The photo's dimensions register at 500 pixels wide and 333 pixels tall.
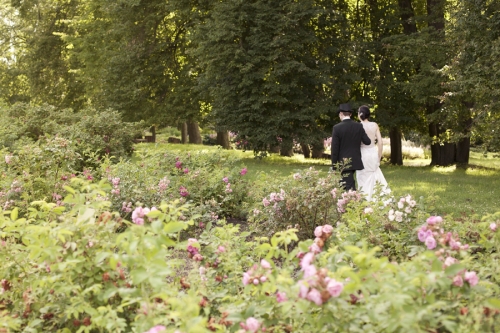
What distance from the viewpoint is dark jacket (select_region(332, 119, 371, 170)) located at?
31.0 ft

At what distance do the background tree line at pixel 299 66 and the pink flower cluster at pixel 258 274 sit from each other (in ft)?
40.9

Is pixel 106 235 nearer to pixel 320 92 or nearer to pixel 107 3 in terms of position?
pixel 320 92

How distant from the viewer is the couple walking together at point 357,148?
9469mm

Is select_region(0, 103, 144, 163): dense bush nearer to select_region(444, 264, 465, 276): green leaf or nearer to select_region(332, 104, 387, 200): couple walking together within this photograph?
select_region(332, 104, 387, 200): couple walking together

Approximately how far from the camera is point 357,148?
9.52 m

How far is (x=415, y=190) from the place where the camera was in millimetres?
13836

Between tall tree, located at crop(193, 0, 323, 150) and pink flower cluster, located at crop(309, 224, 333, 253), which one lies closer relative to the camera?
pink flower cluster, located at crop(309, 224, 333, 253)

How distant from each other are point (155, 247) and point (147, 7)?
25217 mm

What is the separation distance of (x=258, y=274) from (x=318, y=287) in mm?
644

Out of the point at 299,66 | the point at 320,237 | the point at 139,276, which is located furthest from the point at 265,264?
the point at 299,66

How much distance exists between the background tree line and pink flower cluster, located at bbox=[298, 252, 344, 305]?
42.1 ft

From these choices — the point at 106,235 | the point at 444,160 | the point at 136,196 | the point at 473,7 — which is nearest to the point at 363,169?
the point at 136,196

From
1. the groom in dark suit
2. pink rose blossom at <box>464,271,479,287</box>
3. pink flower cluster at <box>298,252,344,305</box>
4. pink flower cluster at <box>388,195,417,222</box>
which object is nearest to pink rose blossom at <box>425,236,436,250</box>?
pink rose blossom at <box>464,271,479,287</box>

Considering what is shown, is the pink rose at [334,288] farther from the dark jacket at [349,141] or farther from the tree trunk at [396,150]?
the tree trunk at [396,150]
